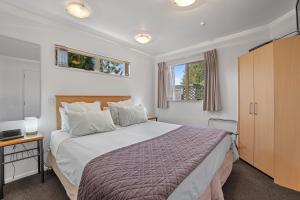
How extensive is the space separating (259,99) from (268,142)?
25.9 inches

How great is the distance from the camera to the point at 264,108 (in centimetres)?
220

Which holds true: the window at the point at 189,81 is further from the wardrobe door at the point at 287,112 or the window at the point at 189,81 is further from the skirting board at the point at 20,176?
the skirting board at the point at 20,176

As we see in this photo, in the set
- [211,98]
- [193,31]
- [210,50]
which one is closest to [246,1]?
[193,31]

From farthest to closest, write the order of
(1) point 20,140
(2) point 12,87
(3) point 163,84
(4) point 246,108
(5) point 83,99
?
(3) point 163,84 < (5) point 83,99 < (4) point 246,108 < (2) point 12,87 < (1) point 20,140

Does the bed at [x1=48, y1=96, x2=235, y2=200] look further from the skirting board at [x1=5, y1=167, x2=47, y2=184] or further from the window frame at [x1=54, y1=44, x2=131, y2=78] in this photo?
the window frame at [x1=54, y1=44, x2=131, y2=78]

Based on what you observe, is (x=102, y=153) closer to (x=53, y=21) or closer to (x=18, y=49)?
(x=18, y=49)

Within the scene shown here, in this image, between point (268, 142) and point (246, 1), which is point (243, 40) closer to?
point (246, 1)

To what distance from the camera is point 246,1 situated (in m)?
1.95

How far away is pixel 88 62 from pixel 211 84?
2668 mm

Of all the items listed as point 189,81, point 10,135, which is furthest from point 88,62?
point 189,81

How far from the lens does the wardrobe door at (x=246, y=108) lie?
8.08ft

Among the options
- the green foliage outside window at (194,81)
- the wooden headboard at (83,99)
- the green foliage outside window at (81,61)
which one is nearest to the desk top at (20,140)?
the wooden headboard at (83,99)

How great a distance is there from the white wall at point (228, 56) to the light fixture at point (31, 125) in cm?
307

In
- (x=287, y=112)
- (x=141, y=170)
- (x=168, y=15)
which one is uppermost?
(x=168, y=15)
